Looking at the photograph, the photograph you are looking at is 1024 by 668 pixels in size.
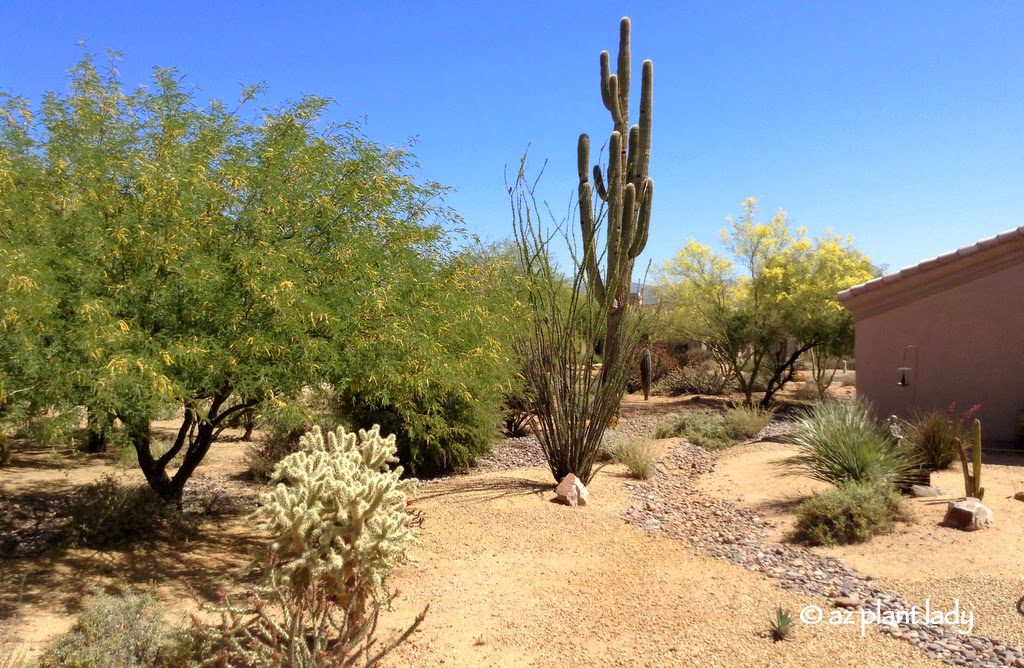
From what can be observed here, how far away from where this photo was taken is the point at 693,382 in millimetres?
29578

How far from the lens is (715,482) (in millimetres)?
12453

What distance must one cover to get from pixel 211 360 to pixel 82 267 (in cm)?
125

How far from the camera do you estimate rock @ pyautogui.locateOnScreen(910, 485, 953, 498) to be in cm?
994

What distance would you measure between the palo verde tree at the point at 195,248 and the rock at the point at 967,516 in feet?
21.3

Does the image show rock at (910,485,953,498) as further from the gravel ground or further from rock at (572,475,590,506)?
rock at (572,475,590,506)

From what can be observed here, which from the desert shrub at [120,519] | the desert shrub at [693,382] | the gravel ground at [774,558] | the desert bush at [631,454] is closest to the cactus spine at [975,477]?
the gravel ground at [774,558]

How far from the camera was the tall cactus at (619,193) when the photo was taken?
11.5 meters

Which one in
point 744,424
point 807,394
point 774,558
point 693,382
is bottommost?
point 774,558

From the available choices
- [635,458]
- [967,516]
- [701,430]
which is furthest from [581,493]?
[701,430]

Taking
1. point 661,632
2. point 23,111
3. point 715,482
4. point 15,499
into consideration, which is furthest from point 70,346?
point 715,482

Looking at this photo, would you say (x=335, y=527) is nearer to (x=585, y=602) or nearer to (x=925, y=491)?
(x=585, y=602)

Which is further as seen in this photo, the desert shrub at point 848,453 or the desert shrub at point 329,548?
the desert shrub at point 848,453

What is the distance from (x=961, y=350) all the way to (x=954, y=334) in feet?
1.08

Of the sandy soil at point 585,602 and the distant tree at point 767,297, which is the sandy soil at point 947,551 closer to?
the sandy soil at point 585,602
